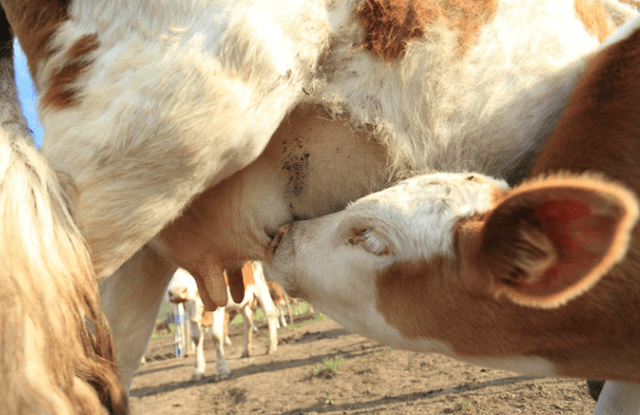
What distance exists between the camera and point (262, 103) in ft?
5.50

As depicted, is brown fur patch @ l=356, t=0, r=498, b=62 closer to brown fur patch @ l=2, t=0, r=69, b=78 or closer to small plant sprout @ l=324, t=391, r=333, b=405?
brown fur patch @ l=2, t=0, r=69, b=78

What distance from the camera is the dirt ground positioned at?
11.5ft

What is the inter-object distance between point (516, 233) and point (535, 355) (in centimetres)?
52

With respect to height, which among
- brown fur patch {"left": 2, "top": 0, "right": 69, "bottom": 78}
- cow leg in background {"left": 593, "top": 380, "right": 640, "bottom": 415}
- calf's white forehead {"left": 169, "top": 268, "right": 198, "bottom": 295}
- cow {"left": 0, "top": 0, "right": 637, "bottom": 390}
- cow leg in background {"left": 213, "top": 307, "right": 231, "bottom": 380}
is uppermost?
calf's white forehead {"left": 169, "top": 268, "right": 198, "bottom": 295}

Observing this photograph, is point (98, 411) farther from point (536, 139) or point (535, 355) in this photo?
point (536, 139)

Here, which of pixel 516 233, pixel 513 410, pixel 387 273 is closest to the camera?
pixel 516 233

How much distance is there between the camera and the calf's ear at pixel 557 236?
2.86 feet

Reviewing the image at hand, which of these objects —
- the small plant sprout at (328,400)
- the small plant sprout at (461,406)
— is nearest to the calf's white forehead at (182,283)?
the small plant sprout at (328,400)

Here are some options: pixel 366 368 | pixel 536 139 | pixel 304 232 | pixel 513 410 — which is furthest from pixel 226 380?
pixel 536 139

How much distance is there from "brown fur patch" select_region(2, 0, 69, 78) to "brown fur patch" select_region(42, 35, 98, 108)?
99mm

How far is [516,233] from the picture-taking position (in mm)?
1056

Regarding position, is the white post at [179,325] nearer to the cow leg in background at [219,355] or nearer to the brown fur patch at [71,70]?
the cow leg in background at [219,355]

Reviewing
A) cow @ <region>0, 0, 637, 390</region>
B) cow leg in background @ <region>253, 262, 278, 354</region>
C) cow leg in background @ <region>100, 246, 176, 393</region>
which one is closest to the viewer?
cow @ <region>0, 0, 637, 390</region>

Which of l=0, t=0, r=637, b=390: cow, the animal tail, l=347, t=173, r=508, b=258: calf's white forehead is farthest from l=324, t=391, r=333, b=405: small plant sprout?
l=347, t=173, r=508, b=258: calf's white forehead
